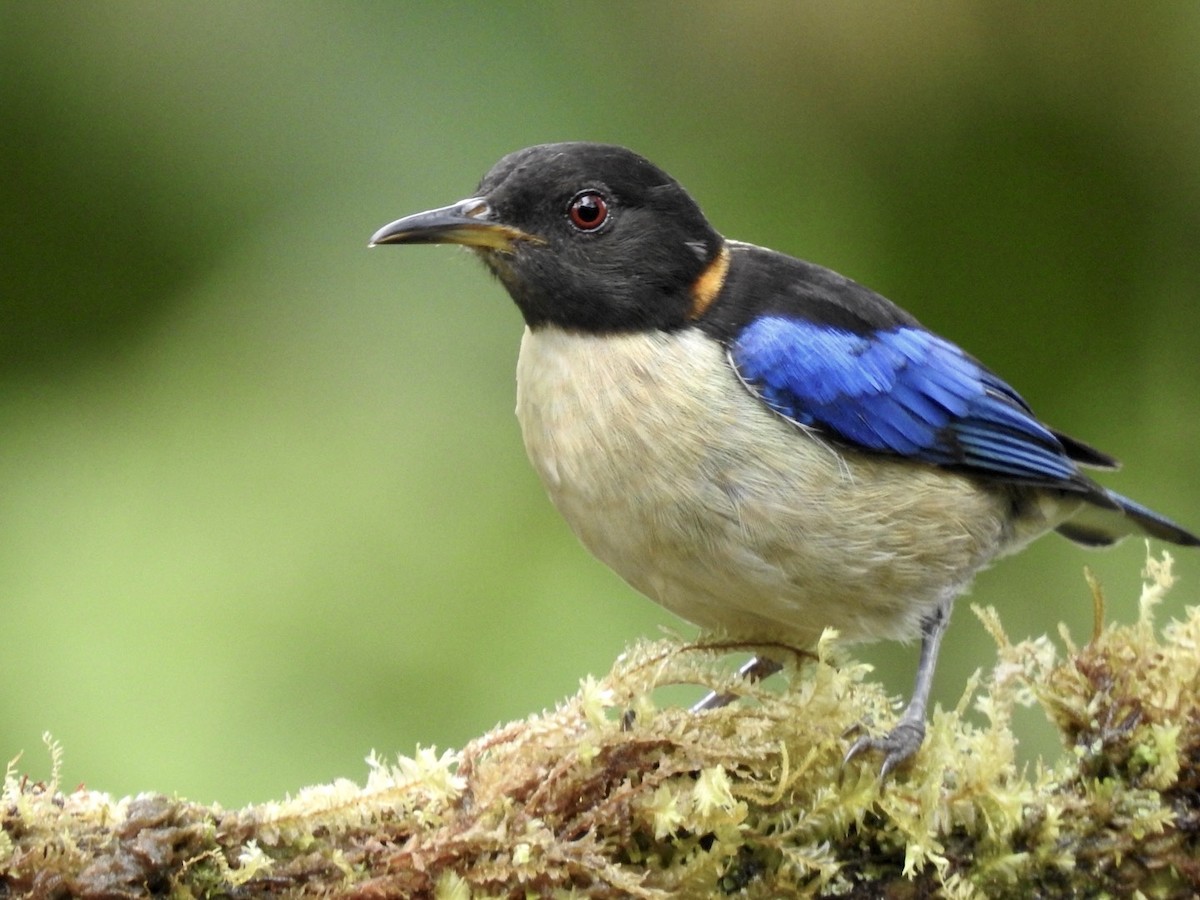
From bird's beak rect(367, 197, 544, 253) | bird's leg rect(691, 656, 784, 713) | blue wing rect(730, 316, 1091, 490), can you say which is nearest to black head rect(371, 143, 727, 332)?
bird's beak rect(367, 197, 544, 253)

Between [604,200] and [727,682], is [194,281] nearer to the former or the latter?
[604,200]

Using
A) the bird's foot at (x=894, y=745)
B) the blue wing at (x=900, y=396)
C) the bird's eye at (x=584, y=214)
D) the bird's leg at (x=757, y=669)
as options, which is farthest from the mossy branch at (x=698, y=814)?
the bird's eye at (x=584, y=214)

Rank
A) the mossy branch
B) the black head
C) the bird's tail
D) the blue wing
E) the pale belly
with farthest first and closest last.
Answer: the bird's tail < the black head < the blue wing < the pale belly < the mossy branch

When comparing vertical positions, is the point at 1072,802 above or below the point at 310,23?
below

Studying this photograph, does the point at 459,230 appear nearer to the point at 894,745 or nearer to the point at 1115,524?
the point at 894,745

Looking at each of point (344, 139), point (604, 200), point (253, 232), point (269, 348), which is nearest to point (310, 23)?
point (344, 139)

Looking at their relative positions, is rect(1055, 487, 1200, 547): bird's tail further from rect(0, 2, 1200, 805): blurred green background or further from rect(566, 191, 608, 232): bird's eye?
rect(566, 191, 608, 232): bird's eye

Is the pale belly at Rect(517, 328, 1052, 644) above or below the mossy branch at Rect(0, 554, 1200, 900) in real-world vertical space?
above

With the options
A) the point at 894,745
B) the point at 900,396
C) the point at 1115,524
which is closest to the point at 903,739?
the point at 894,745
